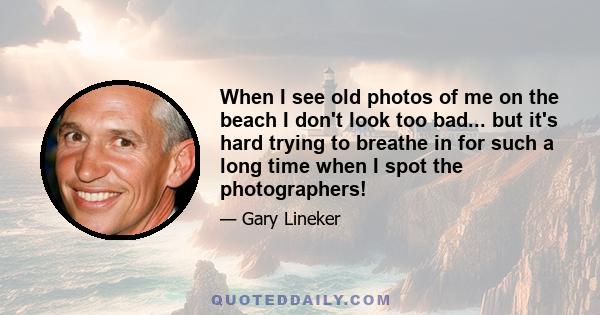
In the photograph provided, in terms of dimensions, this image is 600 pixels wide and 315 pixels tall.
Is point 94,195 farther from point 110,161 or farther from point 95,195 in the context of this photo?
point 110,161

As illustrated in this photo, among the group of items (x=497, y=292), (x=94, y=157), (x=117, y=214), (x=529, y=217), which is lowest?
(x=497, y=292)

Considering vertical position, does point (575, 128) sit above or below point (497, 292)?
above

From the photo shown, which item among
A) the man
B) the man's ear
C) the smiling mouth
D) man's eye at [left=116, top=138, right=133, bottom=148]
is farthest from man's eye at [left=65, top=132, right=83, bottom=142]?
the man's ear

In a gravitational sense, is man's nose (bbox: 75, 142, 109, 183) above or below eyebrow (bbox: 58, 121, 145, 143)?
below

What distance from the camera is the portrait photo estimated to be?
1377 cm

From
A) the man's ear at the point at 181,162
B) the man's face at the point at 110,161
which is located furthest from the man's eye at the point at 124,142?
the man's ear at the point at 181,162

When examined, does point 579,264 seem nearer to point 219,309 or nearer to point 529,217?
point 529,217

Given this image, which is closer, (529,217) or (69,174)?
(69,174)

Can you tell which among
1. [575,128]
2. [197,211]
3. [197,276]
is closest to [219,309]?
[197,276]

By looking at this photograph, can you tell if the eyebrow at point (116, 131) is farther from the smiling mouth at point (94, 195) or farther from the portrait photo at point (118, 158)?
the smiling mouth at point (94, 195)

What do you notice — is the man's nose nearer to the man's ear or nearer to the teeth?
the teeth

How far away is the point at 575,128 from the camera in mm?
102500

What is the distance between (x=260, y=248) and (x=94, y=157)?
3911 inches

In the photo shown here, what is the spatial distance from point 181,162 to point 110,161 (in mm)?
1461
